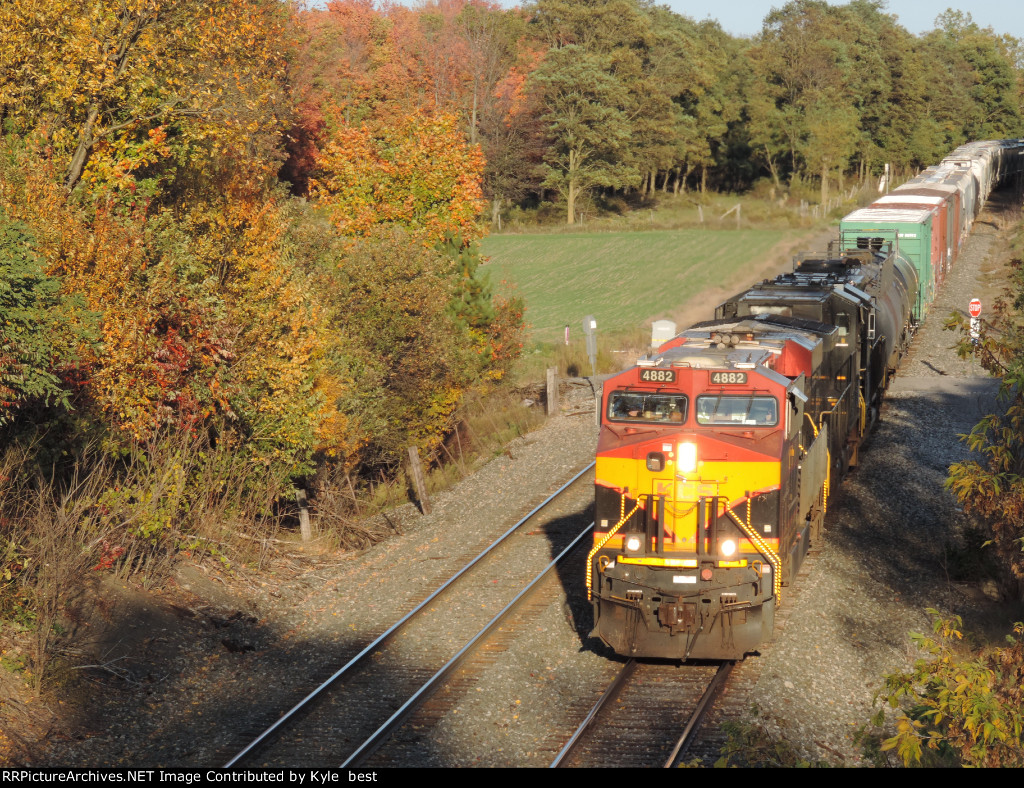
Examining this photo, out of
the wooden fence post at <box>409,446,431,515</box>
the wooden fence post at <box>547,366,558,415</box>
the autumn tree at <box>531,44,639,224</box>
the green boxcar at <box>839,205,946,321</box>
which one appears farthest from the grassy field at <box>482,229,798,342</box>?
the wooden fence post at <box>409,446,431,515</box>

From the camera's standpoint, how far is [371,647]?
569 inches

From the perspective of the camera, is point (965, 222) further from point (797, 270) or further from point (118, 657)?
point (118, 657)

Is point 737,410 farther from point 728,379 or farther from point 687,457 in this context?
point 687,457

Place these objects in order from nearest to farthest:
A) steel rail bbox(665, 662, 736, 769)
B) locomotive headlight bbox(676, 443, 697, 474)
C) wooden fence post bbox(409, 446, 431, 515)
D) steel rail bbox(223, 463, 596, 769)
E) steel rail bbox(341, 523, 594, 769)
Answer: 1. steel rail bbox(665, 662, 736, 769)
2. steel rail bbox(341, 523, 594, 769)
3. steel rail bbox(223, 463, 596, 769)
4. locomotive headlight bbox(676, 443, 697, 474)
5. wooden fence post bbox(409, 446, 431, 515)

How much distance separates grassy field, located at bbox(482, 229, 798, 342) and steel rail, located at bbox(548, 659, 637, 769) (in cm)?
3184

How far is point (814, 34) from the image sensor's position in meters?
90.1

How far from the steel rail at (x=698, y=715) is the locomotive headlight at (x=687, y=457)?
2588mm

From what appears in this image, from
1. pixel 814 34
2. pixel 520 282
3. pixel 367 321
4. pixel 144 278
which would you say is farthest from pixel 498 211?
pixel 144 278

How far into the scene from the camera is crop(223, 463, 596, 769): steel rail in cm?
1159

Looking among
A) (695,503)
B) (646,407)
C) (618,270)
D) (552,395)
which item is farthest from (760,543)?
(618,270)

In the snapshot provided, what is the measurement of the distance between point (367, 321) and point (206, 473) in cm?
723

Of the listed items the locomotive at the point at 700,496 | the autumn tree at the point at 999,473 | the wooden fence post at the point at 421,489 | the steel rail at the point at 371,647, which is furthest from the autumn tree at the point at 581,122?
the autumn tree at the point at 999,473

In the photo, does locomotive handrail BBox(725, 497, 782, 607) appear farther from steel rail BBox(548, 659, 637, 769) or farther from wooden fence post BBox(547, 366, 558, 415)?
wooden fence post BBox(547, 366, 558, 415)

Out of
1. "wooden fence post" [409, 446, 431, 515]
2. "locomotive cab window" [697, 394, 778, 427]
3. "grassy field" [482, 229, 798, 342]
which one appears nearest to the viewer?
"locomotive cab window" [697, 394, 778, 427]
